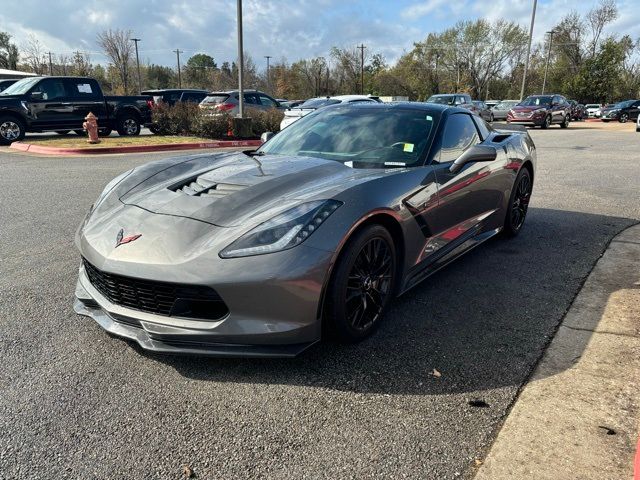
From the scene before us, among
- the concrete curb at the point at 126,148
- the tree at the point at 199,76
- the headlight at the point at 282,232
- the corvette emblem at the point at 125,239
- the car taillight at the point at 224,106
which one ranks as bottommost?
the concrete curb at the point at 126,148

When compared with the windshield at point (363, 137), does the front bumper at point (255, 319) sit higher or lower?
lower

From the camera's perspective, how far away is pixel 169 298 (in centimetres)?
238

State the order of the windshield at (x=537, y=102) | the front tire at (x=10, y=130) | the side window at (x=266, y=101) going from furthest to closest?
the windshield at (x=537, y=102) < the side window at (x=266, y=101) < the front tire at (x=10, y=130)

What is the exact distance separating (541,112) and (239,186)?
2559 cm

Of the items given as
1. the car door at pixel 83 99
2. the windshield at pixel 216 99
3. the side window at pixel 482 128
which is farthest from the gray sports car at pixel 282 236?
the windshield at pixel 216 99

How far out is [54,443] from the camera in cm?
203

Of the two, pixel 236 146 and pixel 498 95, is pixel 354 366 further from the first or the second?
pixel 498 95

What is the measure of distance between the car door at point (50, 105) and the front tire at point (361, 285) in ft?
46.3

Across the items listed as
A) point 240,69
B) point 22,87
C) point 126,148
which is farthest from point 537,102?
point 22,87

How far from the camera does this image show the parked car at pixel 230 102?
51.1 feet

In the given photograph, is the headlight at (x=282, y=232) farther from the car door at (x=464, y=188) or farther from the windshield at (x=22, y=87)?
the windshield at (x=22, y=87)

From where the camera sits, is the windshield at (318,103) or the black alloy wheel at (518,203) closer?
the black alloy wheel at (518,203)

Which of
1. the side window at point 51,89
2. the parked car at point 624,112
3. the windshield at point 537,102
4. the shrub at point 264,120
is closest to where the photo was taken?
the side window at point 51,89

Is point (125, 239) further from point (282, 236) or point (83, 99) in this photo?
point (83, 99)
